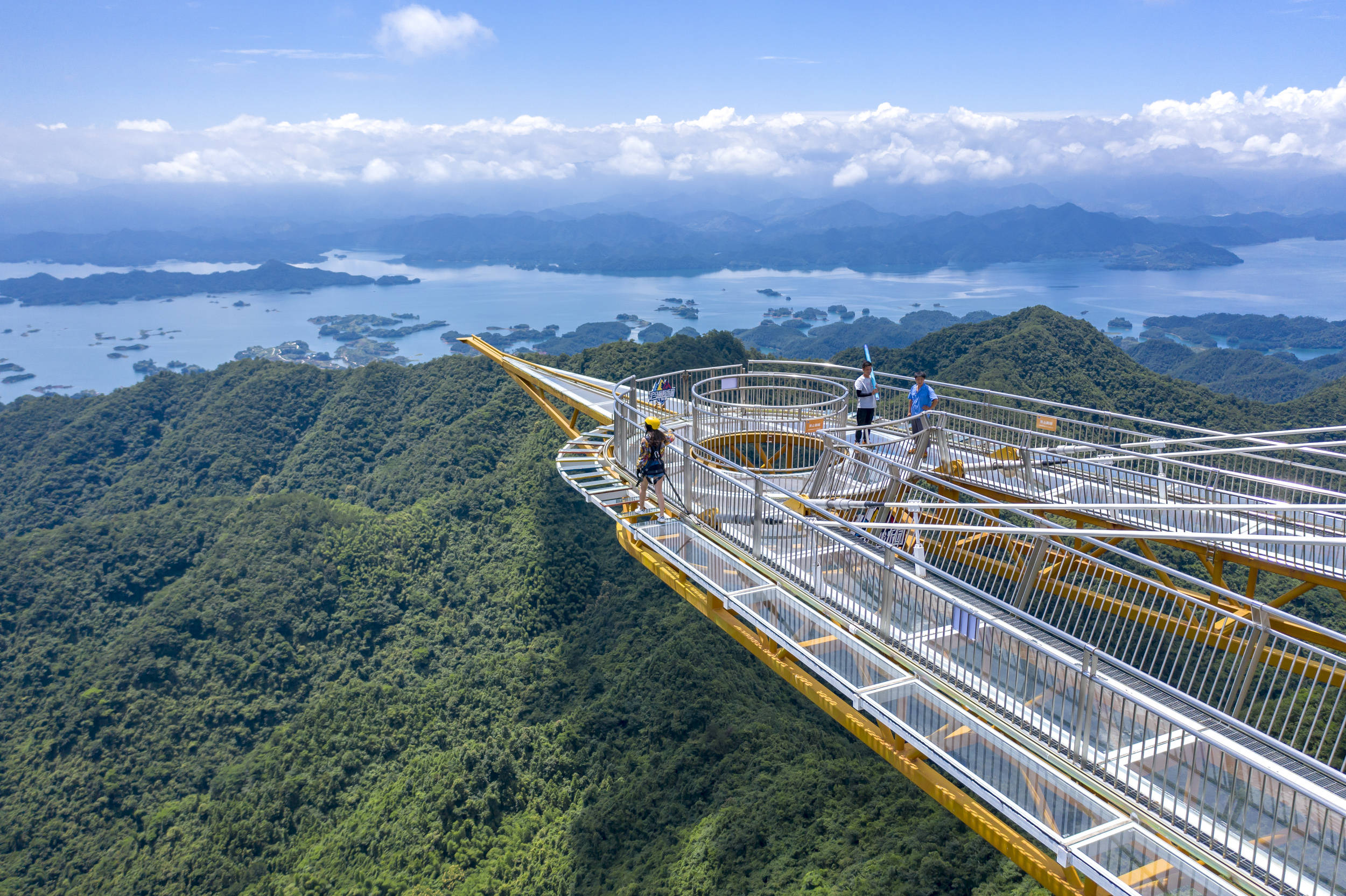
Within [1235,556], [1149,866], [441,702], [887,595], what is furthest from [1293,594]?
[441,702]

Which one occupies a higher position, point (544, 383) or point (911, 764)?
point (544, 383)

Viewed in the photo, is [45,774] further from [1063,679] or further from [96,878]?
[1063,679]

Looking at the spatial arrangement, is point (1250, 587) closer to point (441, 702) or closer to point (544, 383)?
point (544, 383)

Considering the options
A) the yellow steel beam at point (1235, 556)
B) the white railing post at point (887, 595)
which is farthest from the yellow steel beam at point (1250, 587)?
the white railing post at point (887, 595)

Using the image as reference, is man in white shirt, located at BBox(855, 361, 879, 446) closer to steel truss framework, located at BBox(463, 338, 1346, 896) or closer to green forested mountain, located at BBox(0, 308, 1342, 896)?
steel truss framework, located at BBox(463, 338, 1346, 896)

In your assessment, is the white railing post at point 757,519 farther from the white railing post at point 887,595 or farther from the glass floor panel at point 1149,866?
the glass floor panel at point 1149,866

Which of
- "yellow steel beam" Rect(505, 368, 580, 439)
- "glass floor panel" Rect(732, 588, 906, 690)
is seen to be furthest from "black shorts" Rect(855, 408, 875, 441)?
"yellow steel beam" Rect(505, 368, 580, 439)

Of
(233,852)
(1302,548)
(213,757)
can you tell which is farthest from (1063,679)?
(213,757)
